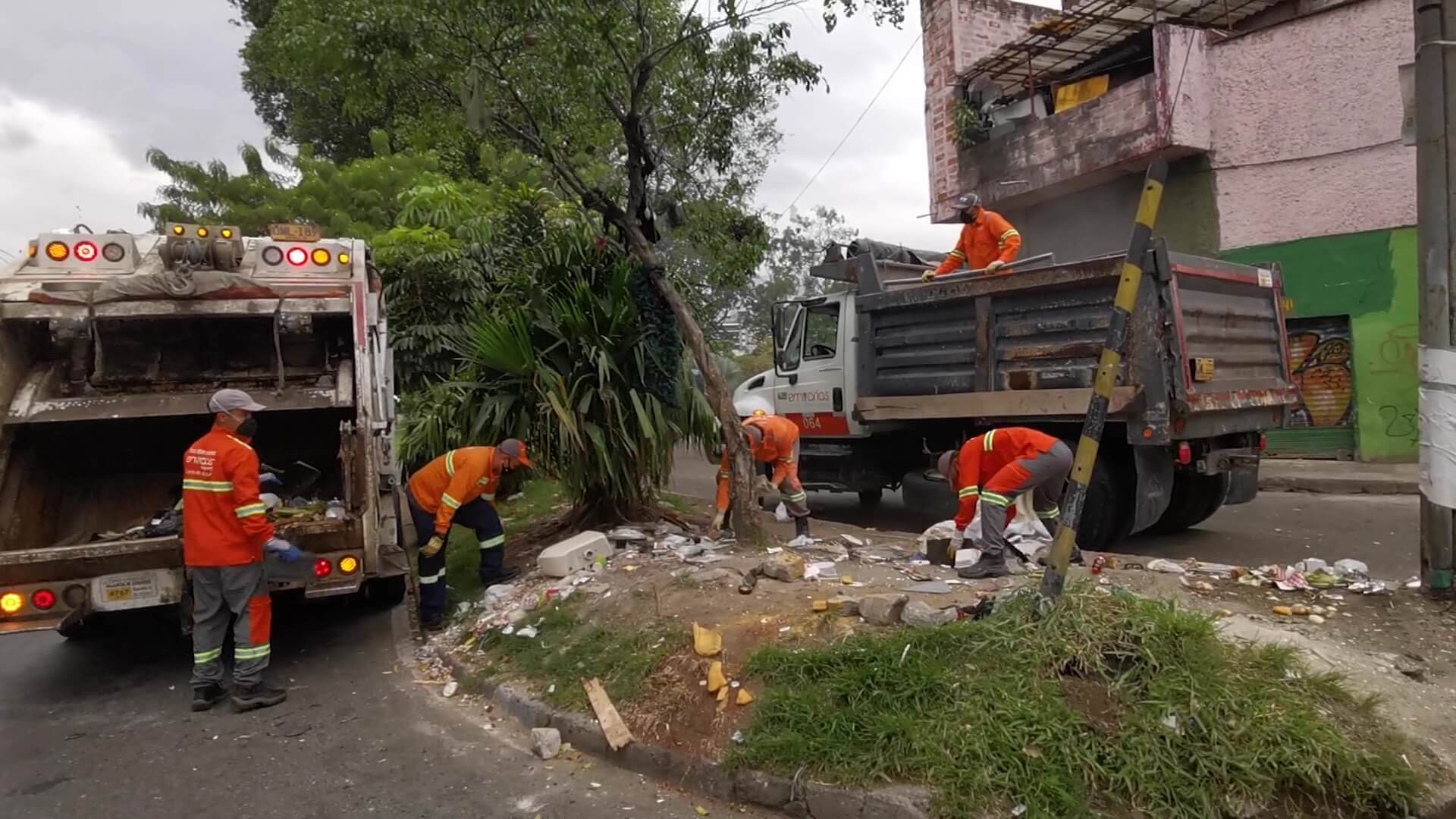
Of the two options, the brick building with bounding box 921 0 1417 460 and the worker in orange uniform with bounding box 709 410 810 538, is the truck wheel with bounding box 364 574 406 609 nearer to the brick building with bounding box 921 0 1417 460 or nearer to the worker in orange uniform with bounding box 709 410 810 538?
the worker in orange uniform with bounding box 709 410 810 538

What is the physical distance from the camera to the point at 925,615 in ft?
13.7

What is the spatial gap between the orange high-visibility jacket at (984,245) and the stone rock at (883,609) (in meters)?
4.11

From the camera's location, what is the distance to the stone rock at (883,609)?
4266 mm

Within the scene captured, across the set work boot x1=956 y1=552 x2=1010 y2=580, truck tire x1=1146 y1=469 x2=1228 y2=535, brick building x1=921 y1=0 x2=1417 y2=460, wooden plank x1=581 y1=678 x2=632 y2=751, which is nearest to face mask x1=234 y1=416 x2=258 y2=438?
wooden plank x1=581 y1=678 x2=632 y2=751

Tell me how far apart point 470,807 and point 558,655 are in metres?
1.19

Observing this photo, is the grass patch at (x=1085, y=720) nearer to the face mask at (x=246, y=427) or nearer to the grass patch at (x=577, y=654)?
the grass patch at (x=577, y=654)

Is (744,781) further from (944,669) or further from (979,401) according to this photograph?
(979,401)

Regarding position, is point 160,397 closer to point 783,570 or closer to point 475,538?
point 475,538

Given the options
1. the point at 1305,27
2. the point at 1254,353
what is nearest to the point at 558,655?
the point at 1254,353

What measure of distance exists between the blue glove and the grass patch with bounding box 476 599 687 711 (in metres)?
1.13

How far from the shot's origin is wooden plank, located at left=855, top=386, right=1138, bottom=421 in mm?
6578

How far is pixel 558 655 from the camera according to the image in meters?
4.74

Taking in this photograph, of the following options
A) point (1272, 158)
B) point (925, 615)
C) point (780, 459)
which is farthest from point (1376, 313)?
point (925, 615)

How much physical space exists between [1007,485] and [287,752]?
3.93 metres
